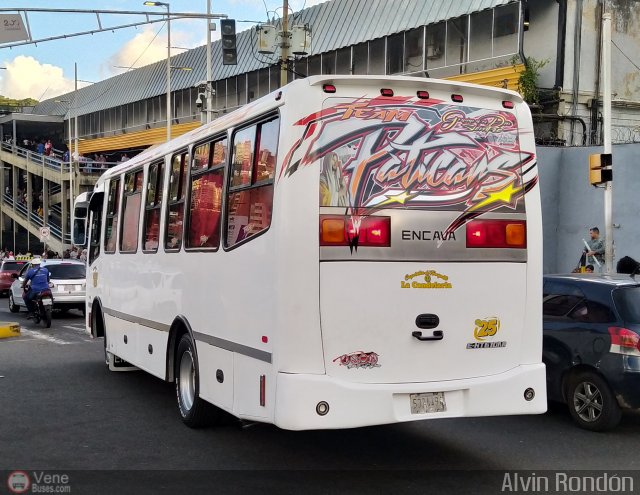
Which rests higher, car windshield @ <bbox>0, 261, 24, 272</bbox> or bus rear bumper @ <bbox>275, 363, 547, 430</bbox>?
bus rear bumper @ <bbox>275, 363, 547, 430</bbox>

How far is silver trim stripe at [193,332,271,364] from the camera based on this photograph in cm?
656

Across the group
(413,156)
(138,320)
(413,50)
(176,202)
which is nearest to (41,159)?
(413,50)

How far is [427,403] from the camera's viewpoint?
21.4 ft

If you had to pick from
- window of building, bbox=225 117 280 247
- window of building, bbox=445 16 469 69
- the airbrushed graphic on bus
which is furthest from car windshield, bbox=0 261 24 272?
the airbrushed graphic on bus

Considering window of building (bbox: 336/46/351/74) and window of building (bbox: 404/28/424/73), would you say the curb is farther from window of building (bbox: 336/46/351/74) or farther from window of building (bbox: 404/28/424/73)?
window of building (bbox: 336/46/351/74)

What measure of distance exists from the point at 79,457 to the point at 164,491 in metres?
1.37

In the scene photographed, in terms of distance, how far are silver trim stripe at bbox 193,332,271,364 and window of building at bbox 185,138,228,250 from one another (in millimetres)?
835

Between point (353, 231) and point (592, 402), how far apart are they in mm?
3677

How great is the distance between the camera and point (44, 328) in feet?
63.9

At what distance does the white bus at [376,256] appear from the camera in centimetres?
Result: 630

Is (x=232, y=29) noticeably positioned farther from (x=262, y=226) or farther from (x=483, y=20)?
(x=262, y=226)

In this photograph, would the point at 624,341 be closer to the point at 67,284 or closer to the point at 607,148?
the point at 607,148

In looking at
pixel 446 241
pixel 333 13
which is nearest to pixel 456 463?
pixel 446 241

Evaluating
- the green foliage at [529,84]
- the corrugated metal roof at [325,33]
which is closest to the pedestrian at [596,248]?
the green foliage at [529,84]
